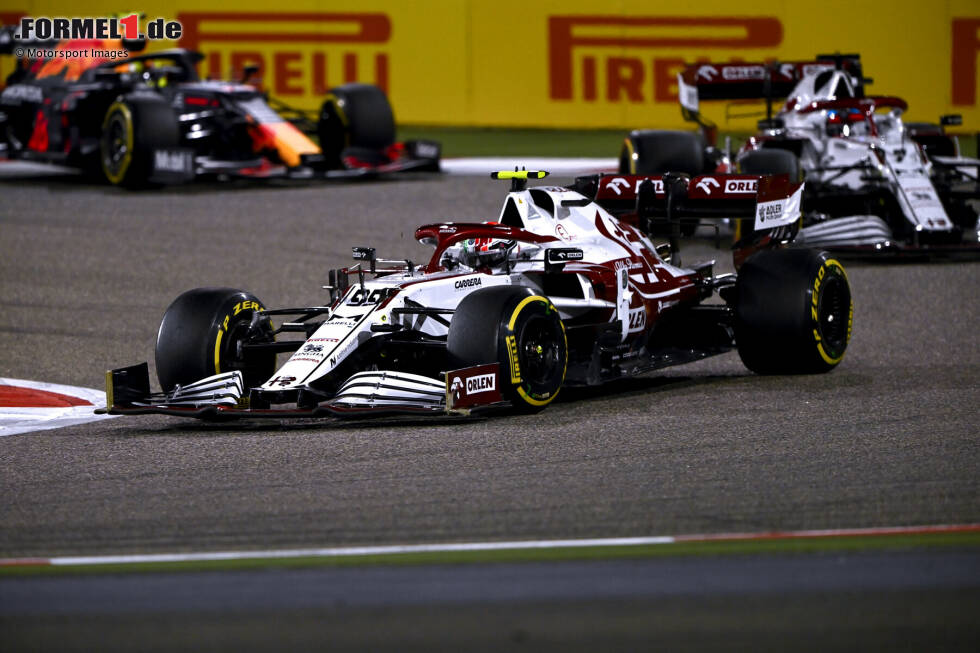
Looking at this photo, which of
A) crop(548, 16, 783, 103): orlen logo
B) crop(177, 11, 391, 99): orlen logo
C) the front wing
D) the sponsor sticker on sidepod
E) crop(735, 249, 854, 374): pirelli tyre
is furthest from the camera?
crop(177, 11, 391, 99): orlen logo

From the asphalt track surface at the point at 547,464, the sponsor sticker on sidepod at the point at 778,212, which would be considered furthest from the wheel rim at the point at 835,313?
the sponsor sticker on sidepod at the point at 778,212

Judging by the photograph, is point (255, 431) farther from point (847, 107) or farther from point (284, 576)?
point (847, 107)

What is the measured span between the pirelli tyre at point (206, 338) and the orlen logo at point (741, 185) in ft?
11.2

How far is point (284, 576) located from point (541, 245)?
465 cm

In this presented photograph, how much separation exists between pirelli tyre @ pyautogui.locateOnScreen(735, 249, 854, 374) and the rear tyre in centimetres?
501

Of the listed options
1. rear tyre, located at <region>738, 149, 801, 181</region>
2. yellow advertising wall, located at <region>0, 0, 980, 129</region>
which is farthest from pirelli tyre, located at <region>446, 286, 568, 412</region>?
yellow advertising wall, located at <region>0, 0, 980, 129</region>

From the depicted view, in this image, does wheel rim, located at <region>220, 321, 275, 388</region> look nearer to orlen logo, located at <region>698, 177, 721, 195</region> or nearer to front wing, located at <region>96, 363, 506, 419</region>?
front wing, located at <region>96, 363, 506, 419</region>

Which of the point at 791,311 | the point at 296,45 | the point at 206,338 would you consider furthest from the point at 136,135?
the point at 791,311

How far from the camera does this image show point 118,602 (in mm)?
6023

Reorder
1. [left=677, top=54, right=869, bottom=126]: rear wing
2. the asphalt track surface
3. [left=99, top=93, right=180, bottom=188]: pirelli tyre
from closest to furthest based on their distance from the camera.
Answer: the asphalt track surface
[left=677, top=54, right=869, bottom=126]: rear wing
[left=99, top=93, right=180, bottom=188]: pirelli tyre

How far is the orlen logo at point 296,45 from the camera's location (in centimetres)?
2691

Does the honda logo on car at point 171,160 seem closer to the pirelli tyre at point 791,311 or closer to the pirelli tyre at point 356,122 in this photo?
the pirelli tyre at point 356,122

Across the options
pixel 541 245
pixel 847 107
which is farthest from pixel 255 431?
pixel 847 107

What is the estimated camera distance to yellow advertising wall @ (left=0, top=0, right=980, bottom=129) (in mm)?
25281
